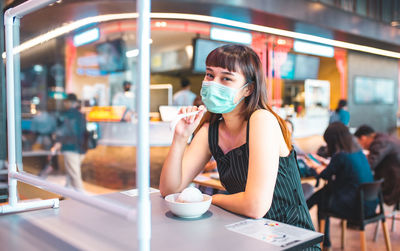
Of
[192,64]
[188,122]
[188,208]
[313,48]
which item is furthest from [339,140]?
[313,48]

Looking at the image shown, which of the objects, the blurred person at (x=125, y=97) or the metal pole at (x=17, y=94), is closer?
the metal pole at (x=17, y=94)

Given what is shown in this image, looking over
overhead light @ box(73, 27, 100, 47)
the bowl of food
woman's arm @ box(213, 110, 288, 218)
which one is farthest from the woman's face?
overhead light @ box(73, 27, 100, 47)

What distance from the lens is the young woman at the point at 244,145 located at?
1.36m

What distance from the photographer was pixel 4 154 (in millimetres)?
2412

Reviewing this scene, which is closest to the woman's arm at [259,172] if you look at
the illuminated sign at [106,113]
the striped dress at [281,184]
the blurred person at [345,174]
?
the striped dress at [281,184]

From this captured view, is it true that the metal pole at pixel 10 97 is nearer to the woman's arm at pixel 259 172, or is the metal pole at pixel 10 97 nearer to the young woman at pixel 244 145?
the young woman at pixel 244 145

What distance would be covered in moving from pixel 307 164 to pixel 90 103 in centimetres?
558

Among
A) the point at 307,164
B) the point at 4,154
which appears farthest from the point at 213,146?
the point at 307,164

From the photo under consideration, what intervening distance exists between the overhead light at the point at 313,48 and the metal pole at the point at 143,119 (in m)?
7.08

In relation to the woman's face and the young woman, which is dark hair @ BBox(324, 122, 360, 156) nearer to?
the young woman

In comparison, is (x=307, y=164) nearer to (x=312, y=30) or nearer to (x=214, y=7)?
(x=214, y=7)

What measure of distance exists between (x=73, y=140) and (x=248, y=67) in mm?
4673

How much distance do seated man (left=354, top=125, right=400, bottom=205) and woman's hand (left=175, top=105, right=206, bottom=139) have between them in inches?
114

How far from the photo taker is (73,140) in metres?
5.59
